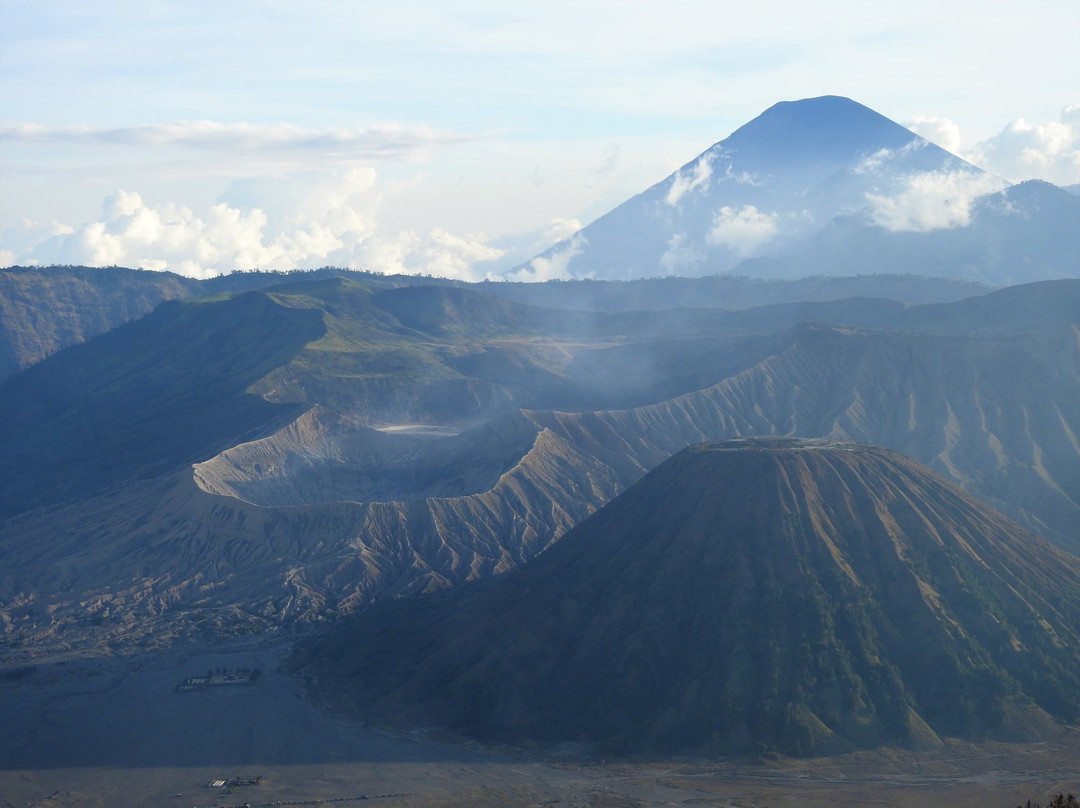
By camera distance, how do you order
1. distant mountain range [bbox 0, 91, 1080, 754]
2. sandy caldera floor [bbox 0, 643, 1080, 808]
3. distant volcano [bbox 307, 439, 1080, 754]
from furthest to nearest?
1. distant mountain range [bbox 0, 91, 1080, 754]
2. distant volcano [bbox 307, 439, 1080, 754]
3. sandy caldera floor [bbox 0, 643, 1080, 808]

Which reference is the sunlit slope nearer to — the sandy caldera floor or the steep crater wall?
the steep crater wall

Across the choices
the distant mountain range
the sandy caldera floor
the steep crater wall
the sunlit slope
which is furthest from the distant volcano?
the steep crater wall

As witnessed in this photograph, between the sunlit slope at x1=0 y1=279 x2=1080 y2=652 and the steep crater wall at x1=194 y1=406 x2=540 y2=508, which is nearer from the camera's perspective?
the sunlit slope at x1=0 y1=279 x2=1080 y2=652

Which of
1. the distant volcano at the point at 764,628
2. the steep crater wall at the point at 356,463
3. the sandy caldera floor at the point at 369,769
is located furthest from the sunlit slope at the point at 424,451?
the distant volcano at the point at 764,628

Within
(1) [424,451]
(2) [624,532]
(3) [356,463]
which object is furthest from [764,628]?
(3) [356,463]

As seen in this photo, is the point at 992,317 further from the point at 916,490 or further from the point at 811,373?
the point at 916,490

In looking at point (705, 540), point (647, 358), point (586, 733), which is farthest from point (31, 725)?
point (647, 358)

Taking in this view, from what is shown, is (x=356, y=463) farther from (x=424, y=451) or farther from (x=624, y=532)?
(x=624, y=532)
